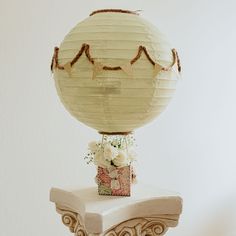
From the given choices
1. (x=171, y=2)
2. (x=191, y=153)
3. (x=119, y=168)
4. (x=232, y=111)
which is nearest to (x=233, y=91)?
(x=232, y=111)

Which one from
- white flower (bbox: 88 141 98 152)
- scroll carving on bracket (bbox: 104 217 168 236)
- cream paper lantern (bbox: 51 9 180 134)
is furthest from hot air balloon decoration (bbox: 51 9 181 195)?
scroll carving on bracket (bbox: 104 217 168 236)

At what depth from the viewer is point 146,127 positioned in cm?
209

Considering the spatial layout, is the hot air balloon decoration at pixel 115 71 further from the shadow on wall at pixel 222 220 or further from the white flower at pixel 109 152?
the shadow on wall at pixel 222 220

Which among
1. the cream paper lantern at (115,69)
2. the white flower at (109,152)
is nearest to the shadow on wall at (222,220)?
the white flower at (109,152)

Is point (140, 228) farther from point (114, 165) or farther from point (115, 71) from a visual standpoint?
point (115, 71)

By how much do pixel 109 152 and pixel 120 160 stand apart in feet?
0.12

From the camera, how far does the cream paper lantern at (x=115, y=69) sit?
1.07 meters

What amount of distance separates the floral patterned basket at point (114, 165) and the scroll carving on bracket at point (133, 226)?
8cm

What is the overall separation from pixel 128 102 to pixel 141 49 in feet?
0.40

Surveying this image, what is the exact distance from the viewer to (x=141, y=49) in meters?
1.08

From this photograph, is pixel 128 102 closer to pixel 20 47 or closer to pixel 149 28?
pixel 149 28

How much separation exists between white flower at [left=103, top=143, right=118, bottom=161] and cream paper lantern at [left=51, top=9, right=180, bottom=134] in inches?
3.8

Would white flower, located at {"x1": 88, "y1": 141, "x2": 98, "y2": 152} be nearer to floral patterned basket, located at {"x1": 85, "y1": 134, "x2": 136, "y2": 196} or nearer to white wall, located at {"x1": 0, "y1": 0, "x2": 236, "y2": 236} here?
floral patterned basket, located at {"x1": 85, "y1": 134, "x2": 136, "y2": 196}

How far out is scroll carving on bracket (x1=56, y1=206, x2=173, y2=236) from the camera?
3.97 feet
